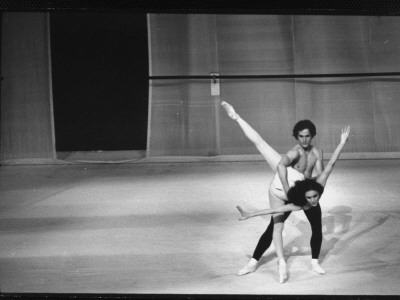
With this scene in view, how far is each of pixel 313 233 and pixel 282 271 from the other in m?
0.30

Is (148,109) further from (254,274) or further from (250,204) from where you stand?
(254,274)

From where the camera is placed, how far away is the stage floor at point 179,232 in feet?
11.7

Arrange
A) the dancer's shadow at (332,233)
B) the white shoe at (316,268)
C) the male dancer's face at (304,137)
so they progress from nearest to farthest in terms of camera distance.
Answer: the male dancer's face at (304,137)
the white shoe at (316,268)
the dancer's shadow at (332,233)

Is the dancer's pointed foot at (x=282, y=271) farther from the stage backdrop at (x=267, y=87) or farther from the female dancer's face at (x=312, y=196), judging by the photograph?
the stage backdrop at (x=267, y=87)

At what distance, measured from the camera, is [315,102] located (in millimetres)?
6641

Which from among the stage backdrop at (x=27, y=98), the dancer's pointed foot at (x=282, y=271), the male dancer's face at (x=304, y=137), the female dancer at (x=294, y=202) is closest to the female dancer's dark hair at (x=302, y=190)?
the female dancer at (x=294, y=202)

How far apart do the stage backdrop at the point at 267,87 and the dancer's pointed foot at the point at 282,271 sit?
10.4 feet

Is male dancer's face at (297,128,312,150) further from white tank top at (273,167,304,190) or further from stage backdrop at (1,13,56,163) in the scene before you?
stage backdrop at (1,13,56,163)

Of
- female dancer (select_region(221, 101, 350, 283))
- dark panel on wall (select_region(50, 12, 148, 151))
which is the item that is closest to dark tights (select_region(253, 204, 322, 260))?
female dancer (select_region(221, 101, 350, 283))

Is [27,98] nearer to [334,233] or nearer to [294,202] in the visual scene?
[334,233]

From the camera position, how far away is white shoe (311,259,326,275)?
3.59 m
